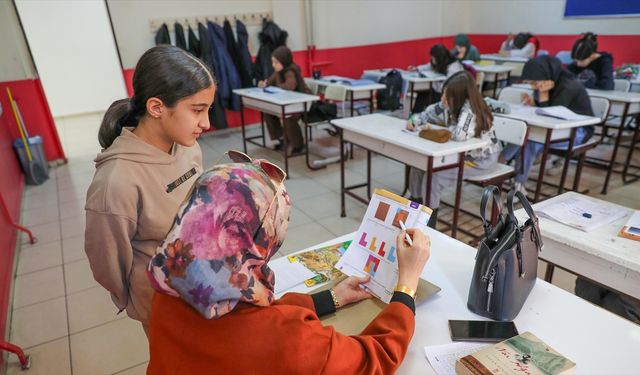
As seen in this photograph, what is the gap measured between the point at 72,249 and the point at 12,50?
267cm

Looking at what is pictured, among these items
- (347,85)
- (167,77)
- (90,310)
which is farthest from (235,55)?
(167,77)

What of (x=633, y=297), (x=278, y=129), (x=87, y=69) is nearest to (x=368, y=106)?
(x=278, y=129)

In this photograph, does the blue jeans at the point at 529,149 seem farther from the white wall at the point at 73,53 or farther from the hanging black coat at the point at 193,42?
the white wall at the point at 73,53

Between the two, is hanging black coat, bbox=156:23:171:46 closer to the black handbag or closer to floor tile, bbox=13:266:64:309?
floor tile, bbox=13:266:64:309

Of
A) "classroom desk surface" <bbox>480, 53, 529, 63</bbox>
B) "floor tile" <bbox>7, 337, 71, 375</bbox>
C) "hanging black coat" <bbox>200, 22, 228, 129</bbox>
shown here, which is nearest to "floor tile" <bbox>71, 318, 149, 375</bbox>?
"floor tile" <bbox>7, 337, 71, 375</bbox>

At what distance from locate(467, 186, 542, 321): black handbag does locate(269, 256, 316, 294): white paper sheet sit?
512mm

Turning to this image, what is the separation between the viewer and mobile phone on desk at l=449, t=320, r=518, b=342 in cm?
100

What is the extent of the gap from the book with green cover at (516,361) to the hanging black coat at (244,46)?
17.7ft

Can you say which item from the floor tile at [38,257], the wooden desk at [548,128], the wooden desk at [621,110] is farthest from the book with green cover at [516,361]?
the wooden desk at [621,110]

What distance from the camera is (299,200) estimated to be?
3734 mm

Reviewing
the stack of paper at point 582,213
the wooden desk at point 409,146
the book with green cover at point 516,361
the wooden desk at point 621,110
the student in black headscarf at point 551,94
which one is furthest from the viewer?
the wooden desk at point 621,110

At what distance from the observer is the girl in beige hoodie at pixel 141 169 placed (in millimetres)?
1123

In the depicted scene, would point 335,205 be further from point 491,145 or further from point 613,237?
point 613,237

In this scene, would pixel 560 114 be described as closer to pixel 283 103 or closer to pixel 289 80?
pixel 283 103
